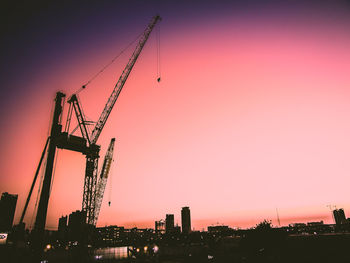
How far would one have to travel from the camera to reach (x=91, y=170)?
2948 inches

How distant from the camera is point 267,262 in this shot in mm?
34625

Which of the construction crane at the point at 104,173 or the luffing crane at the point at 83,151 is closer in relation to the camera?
the luffing crane at the point at 83,151

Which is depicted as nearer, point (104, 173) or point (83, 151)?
point (83, 151)

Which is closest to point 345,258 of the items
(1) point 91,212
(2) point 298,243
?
(2) point 298,243

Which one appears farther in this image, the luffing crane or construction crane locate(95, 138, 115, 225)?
construction crane locate(95, 138, 115, 225)

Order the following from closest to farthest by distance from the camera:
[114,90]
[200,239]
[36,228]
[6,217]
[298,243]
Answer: [36,228] → [298,243] → [114,90] → [6,217] → [200,239]

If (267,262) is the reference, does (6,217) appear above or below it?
above

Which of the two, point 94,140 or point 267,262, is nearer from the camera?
point 267,262

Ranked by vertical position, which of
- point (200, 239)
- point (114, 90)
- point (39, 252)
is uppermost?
point (114, 90)

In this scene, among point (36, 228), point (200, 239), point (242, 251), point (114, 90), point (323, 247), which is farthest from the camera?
point (200, 239)

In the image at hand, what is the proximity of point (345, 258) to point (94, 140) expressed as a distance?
67362mm

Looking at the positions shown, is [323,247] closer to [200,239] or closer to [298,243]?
[298,243]

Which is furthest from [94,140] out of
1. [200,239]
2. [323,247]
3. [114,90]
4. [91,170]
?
[200,239]

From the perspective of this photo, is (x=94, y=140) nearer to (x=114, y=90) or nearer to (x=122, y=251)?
(x=114, y=90)
